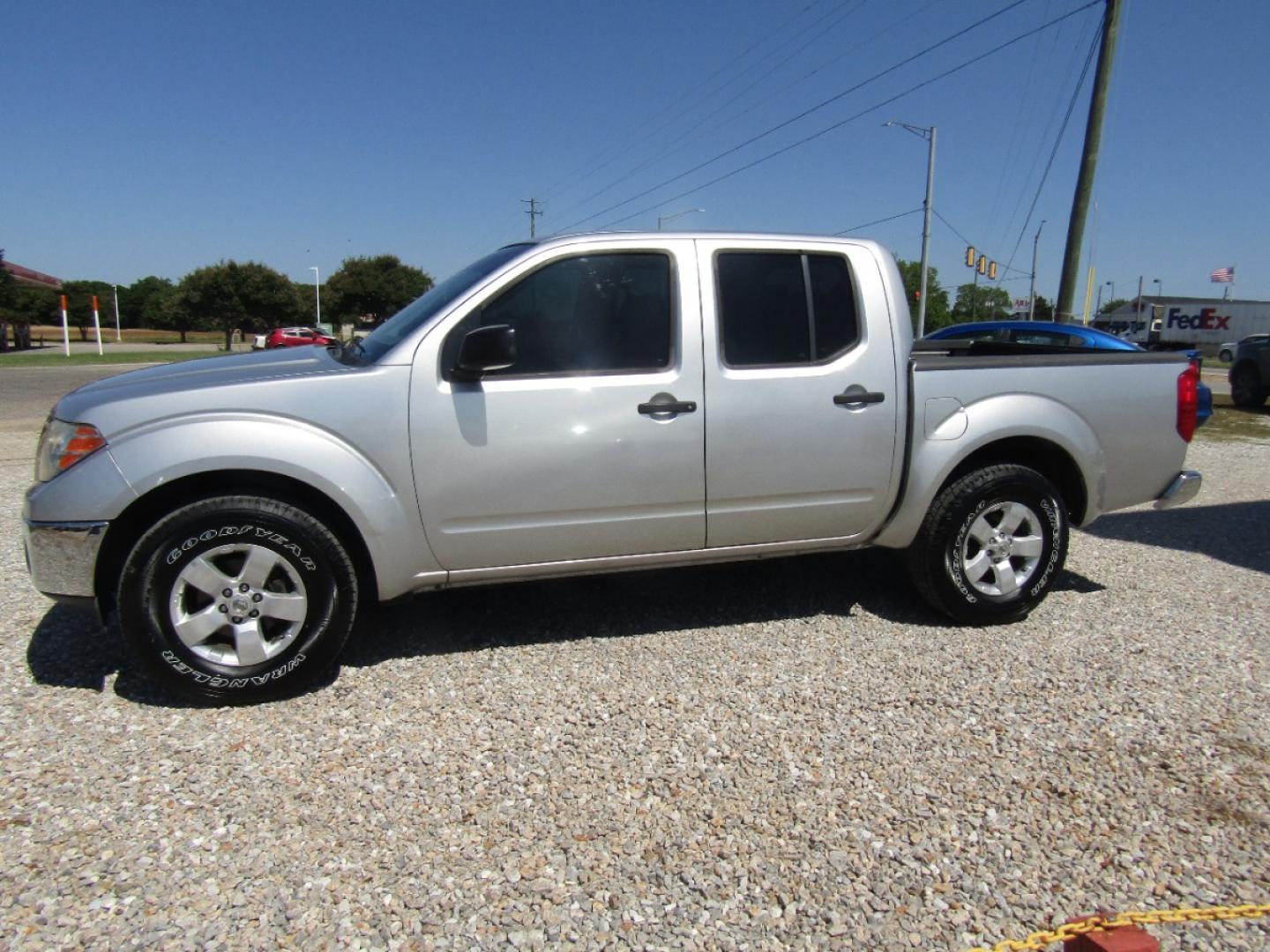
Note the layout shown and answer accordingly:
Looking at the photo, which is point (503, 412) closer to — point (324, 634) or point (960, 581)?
point (324, 634)

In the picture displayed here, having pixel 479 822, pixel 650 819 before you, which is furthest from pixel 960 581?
pixel 479 822

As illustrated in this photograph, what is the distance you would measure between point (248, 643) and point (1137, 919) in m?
3.03

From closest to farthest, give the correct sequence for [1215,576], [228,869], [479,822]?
[228,869] < [479,822] < [1215,576]

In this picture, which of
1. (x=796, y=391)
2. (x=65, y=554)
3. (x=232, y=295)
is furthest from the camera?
(x=232, y=295)

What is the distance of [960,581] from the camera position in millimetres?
4117

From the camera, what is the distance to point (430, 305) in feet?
12.3

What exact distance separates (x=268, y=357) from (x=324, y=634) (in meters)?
1.31

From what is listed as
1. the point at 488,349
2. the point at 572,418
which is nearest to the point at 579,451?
the point at 572,418

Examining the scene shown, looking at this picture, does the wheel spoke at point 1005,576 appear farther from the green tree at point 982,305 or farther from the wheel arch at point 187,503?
A: the green tree at point 982,305

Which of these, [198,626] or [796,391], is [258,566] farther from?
[796,391]

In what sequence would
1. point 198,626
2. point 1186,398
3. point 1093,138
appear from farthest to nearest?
point 1093,138 → point 1186,398 → point 198,626

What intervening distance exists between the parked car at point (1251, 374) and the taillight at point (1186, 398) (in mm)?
14380

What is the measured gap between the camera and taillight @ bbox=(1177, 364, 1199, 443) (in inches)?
169

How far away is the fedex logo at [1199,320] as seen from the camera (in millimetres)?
63094
